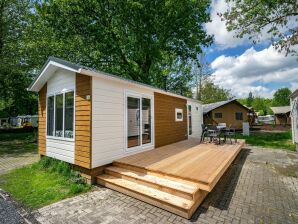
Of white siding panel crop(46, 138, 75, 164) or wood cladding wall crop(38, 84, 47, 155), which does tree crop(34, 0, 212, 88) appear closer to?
wood cladding wall crop(38, 84, 47, 155)

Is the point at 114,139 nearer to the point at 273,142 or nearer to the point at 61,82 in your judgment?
the point at 61,82

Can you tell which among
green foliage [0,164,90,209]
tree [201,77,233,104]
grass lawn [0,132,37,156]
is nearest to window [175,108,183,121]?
green foliage [0,164,90,209]

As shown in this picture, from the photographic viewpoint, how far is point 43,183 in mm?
4797

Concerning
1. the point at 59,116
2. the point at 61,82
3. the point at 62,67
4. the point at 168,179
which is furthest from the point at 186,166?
the point at 61,82

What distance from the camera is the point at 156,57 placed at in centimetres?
1255

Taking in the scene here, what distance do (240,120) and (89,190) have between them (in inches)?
840

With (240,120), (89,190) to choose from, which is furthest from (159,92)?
(240,120)

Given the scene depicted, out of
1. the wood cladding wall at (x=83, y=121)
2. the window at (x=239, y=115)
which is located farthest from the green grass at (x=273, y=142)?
the wood cladding wall at (x=83, y=121)

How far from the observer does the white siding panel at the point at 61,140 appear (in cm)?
Answer: 529

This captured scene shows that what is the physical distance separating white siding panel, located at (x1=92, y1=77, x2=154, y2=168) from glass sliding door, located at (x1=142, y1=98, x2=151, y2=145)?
3.70 ft

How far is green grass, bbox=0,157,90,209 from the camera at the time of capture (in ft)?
13.0

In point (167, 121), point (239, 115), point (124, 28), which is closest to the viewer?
point (167, 121)

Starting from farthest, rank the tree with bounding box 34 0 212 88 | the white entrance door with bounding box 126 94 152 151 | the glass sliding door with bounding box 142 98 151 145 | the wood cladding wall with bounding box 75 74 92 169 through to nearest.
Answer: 1. the tree with bounding box 34 0 212 88
2. the glass sliding door with bounding box 142 98 151 145
3. the white entrance door with bounding box 126 94 152 151
4. the wood cladding wall with bounding box 75 74 92 169

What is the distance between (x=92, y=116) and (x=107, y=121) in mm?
539
